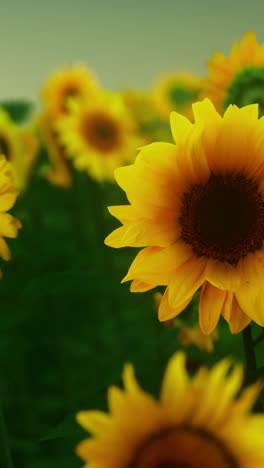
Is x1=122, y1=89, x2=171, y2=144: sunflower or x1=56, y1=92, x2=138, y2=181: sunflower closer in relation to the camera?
x1=56, y1=92, x2=138, y2=181: sunflower

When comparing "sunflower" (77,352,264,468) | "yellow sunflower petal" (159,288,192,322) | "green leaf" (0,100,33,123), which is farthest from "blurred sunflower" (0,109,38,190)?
"sunflower" (77,352,264,468)

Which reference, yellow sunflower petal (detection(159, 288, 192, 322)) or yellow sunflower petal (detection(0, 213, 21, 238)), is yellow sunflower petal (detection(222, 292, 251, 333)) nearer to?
yellow sunflower petal (detection(159, 288, 192, 322))

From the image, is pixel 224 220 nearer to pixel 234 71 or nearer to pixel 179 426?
pixel 179 426

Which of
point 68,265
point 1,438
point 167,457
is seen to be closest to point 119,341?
point 68,265

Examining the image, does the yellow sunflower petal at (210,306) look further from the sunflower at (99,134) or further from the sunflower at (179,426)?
the sunflower at (99,134)

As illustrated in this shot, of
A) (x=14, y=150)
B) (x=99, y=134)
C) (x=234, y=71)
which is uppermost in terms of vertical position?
(x=99, y=134)

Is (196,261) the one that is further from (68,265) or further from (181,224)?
(68,265)

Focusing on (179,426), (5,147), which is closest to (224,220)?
(179,426)
